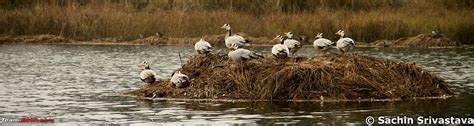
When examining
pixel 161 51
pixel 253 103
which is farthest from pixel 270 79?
pixel 161 51

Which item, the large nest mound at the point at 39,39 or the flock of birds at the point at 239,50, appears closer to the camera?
the flock of birds at the point at 239,50

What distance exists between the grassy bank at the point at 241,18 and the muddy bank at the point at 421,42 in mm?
356

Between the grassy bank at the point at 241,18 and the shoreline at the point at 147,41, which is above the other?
the grassy bank at the point at 241,18

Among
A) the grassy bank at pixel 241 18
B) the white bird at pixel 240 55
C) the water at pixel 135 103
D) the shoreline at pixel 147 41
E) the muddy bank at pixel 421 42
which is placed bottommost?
the water at pixel 135 103

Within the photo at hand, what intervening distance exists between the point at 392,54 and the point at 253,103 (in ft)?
53.8

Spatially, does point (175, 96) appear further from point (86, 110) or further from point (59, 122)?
point (59, 122)

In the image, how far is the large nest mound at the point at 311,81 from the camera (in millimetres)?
19719

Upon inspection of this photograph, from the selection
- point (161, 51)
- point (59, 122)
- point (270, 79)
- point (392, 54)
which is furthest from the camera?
point (161, 51)

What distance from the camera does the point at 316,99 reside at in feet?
64.5

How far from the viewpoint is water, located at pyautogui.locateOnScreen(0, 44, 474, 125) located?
17.2 metres

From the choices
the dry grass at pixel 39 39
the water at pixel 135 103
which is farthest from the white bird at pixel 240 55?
the dry grass at pixel 39 39

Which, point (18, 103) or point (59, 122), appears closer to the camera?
point (59, 122)

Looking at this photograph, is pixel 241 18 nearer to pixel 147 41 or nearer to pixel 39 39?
pixel 147 41

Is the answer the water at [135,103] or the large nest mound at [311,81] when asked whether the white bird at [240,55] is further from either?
the water at [135,103]
